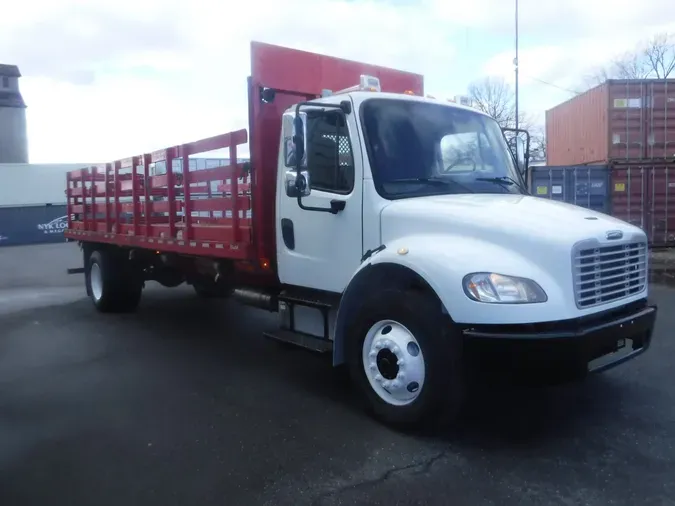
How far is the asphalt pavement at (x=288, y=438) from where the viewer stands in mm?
3664

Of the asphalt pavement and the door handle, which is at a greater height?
the door handle

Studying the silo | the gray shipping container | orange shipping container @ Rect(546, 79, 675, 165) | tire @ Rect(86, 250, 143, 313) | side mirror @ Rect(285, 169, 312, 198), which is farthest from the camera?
the silo

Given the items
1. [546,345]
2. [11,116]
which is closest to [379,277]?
[546,345]

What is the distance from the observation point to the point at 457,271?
3.97m

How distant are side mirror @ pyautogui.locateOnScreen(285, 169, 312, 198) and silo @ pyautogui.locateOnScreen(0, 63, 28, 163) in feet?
143

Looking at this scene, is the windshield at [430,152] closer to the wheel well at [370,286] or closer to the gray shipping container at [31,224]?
the wheel well at [370,286]

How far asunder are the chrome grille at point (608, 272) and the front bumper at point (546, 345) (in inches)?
6.5

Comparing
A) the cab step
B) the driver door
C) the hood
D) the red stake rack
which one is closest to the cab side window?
the driver door

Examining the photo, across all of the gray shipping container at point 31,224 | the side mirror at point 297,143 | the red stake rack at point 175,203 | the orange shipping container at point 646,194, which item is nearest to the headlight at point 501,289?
the side mirror at point 297,143

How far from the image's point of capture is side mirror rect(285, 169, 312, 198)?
4844mm

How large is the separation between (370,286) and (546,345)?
1342 millimetres

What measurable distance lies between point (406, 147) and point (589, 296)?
1.77 metres

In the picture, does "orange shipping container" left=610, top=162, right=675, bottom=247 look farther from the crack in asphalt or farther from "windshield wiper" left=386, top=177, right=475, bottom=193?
the crack in asphalt

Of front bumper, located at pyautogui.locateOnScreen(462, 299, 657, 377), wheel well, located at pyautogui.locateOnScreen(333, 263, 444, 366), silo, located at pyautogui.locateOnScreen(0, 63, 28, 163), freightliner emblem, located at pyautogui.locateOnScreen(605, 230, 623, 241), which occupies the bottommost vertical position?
front bumper, located at pyautogui.locateOnScreen(462, 299, 657, 377)
